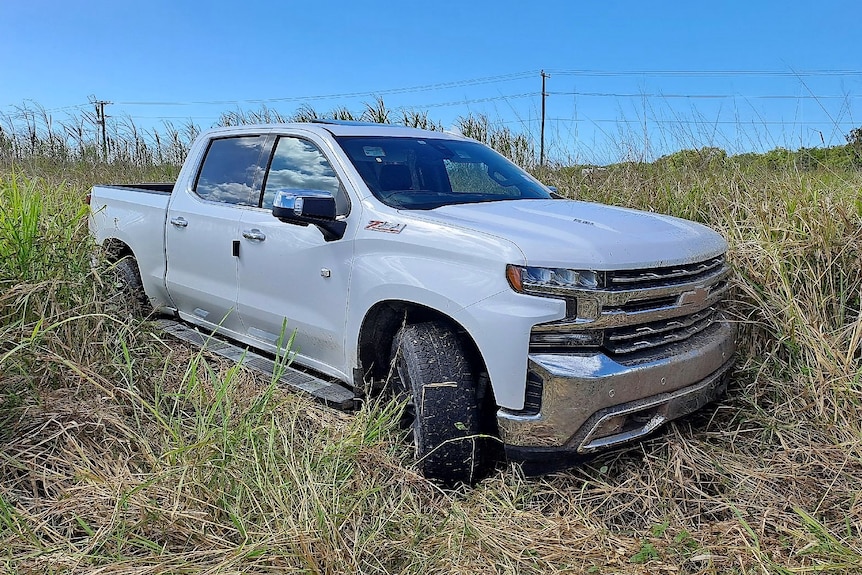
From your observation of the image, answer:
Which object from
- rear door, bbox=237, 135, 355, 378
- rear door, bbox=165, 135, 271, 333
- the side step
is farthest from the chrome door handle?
the side step

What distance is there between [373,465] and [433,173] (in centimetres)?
178

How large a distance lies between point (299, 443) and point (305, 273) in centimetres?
94

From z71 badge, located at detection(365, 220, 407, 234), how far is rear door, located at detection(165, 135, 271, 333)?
1164mm

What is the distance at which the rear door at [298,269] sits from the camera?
333 centimetres

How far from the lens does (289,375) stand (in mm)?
3621

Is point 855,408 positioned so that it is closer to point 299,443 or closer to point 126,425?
point 299,443

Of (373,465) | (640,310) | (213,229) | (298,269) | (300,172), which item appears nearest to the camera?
(640,310)

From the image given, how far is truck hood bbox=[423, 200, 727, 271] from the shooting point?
257cm

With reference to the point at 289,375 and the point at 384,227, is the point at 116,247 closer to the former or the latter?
the point at 289,375

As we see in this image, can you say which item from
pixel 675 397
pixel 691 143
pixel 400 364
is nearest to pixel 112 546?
pixel 400 364

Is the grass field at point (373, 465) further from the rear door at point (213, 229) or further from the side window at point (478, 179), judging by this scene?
the side window at point (478, 179)

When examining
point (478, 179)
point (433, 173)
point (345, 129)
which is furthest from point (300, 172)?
point (478, 179)

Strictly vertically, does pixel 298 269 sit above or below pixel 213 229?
below

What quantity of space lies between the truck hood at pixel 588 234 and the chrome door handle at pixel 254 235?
1174mm
